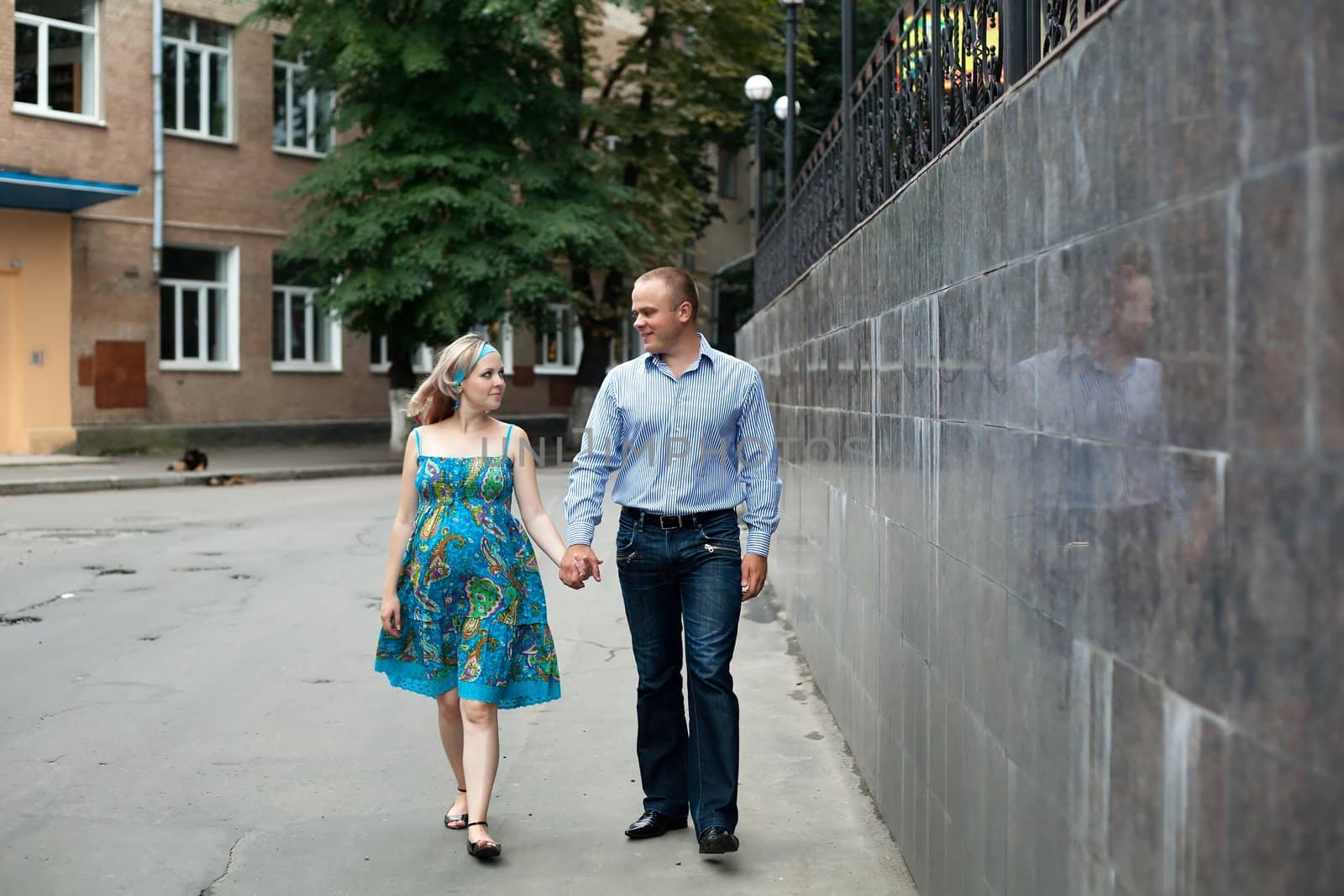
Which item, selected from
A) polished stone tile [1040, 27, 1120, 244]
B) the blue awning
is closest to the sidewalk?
the blue awning

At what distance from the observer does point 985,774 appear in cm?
355

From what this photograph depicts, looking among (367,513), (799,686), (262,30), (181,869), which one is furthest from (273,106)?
(181,869)

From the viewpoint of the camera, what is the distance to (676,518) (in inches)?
198

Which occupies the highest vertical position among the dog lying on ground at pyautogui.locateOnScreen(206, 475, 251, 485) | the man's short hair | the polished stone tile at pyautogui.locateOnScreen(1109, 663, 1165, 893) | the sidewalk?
the man's short hair

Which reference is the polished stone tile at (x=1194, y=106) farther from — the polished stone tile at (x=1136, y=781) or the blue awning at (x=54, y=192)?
the blue awning at (x=54, y=192)

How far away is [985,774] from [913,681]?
3.43 ft

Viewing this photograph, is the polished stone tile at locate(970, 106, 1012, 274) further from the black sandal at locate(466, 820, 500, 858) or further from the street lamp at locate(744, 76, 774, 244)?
the street lamp at locate(744, 76, 774, 244)

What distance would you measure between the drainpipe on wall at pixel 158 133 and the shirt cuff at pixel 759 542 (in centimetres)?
2382

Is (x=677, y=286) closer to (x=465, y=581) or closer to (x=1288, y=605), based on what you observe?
(x=465, y=581)

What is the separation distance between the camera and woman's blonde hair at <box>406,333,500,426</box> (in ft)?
17.2

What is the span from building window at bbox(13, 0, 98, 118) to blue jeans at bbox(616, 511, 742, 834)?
22.8m

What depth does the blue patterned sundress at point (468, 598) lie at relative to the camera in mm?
5160

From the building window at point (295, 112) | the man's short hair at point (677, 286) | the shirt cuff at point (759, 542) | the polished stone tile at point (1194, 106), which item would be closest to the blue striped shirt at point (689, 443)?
the shirt cuff at point (759, 542)

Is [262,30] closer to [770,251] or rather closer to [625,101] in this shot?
[625,101]
